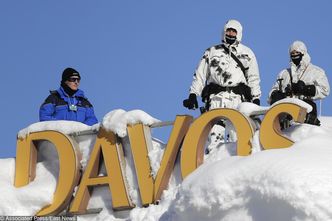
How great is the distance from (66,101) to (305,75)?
3.26 m

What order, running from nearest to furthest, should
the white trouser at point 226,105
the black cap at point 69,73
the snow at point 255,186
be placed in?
the snow at point 255,186 < the white trouser at point 226,105 < the black cap at point 69,73

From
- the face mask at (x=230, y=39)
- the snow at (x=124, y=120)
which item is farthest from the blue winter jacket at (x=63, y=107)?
the face mask at (x=230, y=39)

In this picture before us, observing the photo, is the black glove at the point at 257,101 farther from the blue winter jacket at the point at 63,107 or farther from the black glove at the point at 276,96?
the blue winter jacket at the point at 63,107

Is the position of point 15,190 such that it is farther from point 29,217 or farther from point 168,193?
point 168,193

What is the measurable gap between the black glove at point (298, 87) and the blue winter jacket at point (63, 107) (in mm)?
2916

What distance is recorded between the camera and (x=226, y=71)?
14.3 m

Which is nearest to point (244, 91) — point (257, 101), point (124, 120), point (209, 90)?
point (257, 101)

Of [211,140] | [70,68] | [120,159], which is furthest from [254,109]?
[70,68]

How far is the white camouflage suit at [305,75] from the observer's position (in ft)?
46.4

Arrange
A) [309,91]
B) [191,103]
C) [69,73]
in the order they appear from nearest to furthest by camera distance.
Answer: [309,91] → [191,103] → [69,73]

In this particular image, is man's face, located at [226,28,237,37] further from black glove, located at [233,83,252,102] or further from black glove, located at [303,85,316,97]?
black glove, located at [303,85,316,97]

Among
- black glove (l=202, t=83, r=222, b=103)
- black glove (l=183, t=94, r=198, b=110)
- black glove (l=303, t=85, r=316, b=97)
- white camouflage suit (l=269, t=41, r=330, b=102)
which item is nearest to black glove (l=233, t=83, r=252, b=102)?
black glove (l=202, t=83, r=222, b=103)

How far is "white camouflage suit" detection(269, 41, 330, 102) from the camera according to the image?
14.2 meters

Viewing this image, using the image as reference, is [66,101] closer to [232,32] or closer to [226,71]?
[226,71]
